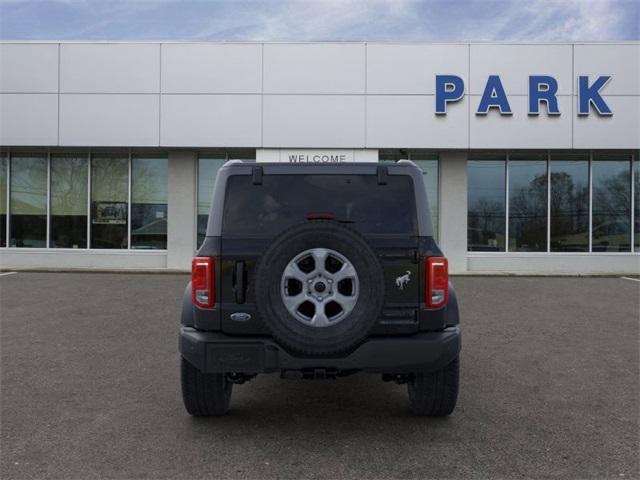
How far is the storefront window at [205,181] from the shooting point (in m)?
15.6

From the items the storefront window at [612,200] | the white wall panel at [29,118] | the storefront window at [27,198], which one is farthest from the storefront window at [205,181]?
the storefront window at [612,200]

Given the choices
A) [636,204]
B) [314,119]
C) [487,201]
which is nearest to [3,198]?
[314,119]

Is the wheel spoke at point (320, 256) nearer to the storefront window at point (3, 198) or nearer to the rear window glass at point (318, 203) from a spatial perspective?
the rear window glass at point (318, 203)

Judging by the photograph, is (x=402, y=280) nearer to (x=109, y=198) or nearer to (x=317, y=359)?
(x=317, y=359)

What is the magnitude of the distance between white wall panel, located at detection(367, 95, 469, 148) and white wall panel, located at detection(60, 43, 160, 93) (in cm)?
642

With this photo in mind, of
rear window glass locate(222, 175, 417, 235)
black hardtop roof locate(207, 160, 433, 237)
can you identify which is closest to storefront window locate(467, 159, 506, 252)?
black hardtop roof locate(207, 160, 433, 237)

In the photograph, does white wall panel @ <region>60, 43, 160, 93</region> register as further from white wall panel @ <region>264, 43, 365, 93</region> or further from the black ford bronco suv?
the black ford bronco suv

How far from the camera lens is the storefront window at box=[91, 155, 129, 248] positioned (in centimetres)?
1567

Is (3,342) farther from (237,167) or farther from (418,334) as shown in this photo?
(418,334)

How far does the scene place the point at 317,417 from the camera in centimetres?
400

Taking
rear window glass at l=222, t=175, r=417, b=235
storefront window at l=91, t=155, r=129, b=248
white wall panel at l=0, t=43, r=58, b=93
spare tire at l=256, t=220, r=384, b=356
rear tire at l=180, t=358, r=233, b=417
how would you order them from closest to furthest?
spare tire at l=256, t=220, r=384, b=356 → rear window glass at l=222, t=175, r=417, b=235 → rear tire at l=180, t=358, r=233, b=417 → white wall panel at l=0, t=43, r=58, b=93 → storefront window at l=91, t=155, r=129, b=248

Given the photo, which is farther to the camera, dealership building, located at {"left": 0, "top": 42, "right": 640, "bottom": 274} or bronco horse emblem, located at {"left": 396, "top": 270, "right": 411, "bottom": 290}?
dealership building, located at {"left": 0, "top": 42, "right": 640, "bottom": 274}

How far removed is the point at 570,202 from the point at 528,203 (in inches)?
51.5

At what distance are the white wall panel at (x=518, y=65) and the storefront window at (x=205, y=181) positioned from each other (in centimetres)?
805
